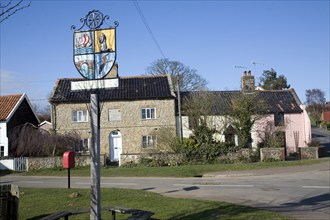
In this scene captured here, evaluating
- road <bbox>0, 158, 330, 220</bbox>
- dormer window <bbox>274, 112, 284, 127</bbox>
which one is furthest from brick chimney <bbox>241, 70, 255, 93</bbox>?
road <bbox>0, 158, 330, 220</bbox>

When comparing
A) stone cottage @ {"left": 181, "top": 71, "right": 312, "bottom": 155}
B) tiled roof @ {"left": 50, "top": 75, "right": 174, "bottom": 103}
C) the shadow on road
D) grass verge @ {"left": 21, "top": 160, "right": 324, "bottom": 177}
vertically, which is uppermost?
tiled roof @ {"left": 50, "top": 75, "right": 174, "bottom": 103}

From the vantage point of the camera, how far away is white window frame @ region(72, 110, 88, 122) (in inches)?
1403

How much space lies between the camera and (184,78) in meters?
55.0

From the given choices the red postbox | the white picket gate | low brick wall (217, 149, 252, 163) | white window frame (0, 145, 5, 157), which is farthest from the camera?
white window frame (0, 145, 5, 157)

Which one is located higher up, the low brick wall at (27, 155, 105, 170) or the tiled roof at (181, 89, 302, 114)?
the tiled roof at (181, 89, 302, 114)

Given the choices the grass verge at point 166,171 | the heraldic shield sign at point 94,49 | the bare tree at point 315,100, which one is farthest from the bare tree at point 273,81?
the heraldic shield sign at point 94,49

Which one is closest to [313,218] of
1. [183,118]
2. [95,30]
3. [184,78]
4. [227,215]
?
[227,215]

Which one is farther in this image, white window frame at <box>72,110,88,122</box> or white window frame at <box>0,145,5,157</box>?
white window frame at <box>72,110,88,122</box>

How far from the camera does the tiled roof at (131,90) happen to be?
35656mm

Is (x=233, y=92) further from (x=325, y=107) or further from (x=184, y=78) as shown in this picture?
(x=325, y=107)

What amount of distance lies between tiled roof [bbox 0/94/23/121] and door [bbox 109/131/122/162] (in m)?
9.57

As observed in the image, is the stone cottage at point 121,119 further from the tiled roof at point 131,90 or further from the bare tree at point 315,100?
the bare tree at point 315,100

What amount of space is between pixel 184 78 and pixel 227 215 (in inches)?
Result: 1806

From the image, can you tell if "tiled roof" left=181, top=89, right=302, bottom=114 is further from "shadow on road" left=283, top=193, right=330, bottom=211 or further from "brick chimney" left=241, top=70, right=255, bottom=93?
"shadow on road" left=283, top=193, right=330, bottom=211
